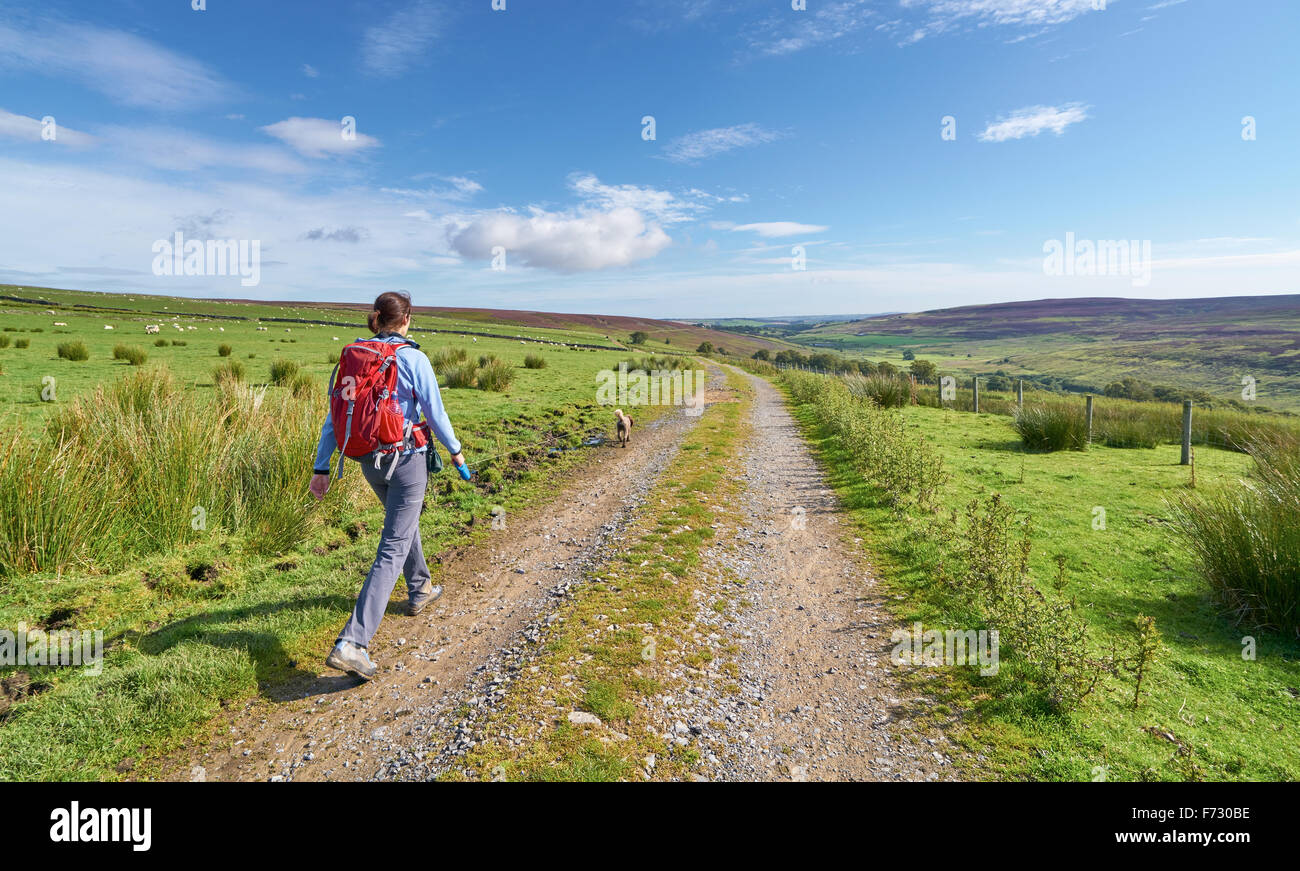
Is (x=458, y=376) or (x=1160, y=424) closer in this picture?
(x=1160, y=424)

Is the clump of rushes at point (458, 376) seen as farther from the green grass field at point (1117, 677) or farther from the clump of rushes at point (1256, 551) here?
the clump of rushes at point (1256, 551)

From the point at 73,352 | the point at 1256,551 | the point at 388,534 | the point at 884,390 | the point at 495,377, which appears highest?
the point at 73,352

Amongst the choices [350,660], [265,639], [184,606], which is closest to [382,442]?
[350,660]

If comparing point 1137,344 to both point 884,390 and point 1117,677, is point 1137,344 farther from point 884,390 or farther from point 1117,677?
point 1117,677

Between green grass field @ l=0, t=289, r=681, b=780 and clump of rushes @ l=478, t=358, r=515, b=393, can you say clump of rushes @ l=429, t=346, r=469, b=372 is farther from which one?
green grass field @ l=0, t=289, r=681, b=780

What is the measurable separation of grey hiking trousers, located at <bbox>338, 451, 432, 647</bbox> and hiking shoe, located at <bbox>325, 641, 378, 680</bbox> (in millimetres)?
53

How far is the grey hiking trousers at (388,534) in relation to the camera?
13.6 feet

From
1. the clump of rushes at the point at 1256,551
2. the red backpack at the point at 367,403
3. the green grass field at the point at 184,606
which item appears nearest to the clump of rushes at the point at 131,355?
the green grass field at the point at 184,606

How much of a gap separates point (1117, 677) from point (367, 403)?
255 inches

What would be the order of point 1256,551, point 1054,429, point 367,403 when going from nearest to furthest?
1. point 367,403
2. point 1256,551
3. point 1054,429

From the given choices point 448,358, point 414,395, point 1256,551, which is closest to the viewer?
point 414,395

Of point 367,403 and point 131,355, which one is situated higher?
point 131,355

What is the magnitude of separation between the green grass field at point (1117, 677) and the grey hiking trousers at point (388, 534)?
4.33 m

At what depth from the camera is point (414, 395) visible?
430cm
